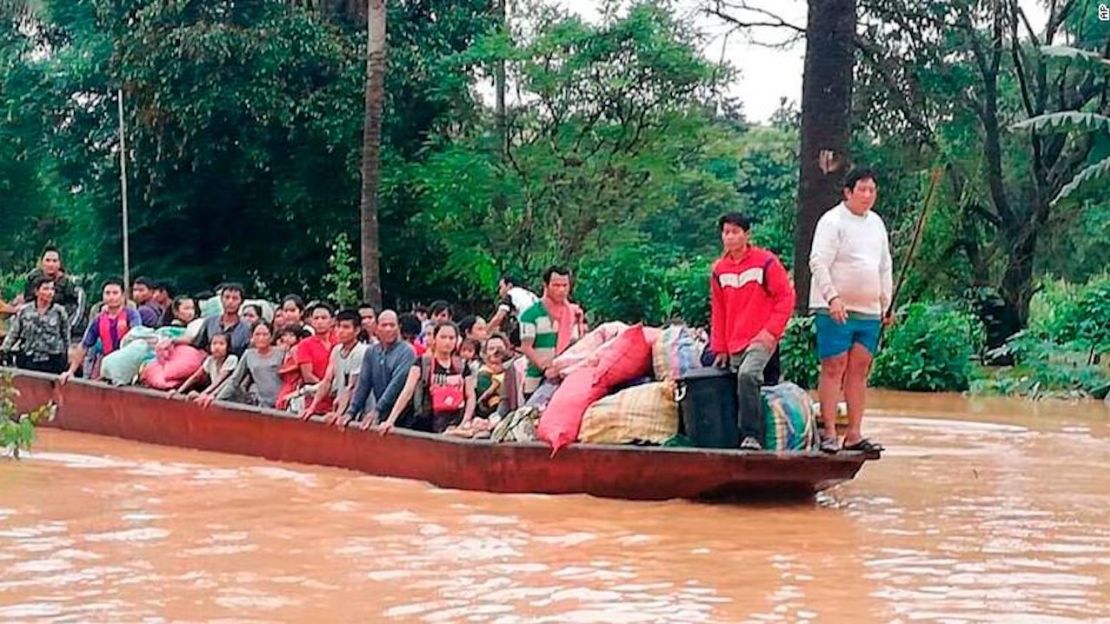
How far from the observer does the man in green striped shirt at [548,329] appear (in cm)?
993

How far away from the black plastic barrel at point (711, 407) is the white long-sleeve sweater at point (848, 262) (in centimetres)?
69

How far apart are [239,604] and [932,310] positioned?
572 inches

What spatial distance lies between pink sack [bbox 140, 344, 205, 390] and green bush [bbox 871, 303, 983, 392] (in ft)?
30.7

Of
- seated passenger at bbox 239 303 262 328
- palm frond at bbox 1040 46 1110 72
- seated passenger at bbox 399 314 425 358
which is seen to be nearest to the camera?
seated passenger at bbox 399 314 425 358

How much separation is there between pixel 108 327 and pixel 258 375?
224 centimetres

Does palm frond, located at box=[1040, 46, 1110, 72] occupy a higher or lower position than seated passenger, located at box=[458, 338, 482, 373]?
higher

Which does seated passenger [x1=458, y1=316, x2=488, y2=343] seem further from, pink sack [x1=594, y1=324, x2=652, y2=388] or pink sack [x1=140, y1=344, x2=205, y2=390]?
pink sack [x1=594, y1=324, x2=652, y2=388]

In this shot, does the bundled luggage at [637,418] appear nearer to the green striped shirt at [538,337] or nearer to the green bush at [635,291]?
the green striped shirt at [538,337]

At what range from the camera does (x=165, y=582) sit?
6.64 metres

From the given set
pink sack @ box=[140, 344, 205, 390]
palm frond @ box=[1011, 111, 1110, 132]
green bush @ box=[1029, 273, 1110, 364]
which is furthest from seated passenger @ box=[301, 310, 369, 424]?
green bush @ box=[1029, 273, 1110, 364]

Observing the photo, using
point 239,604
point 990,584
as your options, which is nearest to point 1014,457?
point 990,584

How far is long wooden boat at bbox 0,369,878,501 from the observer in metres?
8.39

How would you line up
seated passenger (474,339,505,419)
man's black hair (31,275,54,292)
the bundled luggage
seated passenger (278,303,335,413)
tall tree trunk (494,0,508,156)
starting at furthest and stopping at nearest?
1. tall tree trunk (494,0,508,156)
2. man's black hair (31,275,54,292)
3. seated passenger (278,303,335,413)
4. seated passenger (474,339,505,419)
5. the bundled luggage

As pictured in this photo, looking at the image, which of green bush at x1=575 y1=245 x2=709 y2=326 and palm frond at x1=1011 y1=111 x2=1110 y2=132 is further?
green bush at x1=575 y1=245 x2=709 y2=326
